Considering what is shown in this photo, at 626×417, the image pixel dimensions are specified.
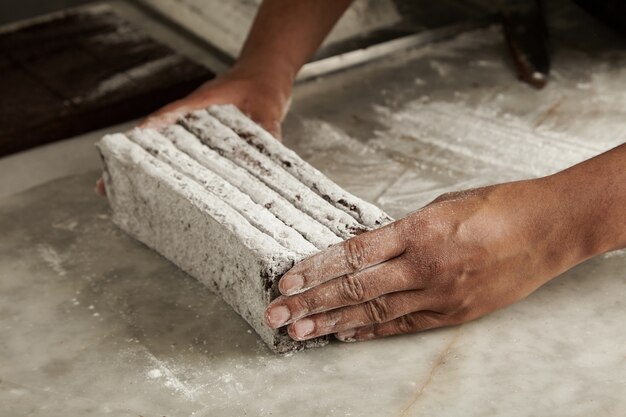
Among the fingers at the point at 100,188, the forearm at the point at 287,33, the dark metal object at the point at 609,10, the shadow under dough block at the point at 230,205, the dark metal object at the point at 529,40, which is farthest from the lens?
the dark metal object at the point at 609,10

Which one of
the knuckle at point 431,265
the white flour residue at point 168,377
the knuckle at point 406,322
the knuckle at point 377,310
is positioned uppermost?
the knuckle at point 431,265

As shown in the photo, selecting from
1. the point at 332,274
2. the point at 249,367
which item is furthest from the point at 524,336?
the point at 249,367

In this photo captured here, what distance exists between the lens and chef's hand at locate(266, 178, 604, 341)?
2076mm

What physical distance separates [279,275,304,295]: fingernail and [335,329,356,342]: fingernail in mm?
216

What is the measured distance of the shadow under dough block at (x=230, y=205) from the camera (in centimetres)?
219

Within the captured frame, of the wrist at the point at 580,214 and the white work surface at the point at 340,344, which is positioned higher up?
the wrist at the point at 580,214

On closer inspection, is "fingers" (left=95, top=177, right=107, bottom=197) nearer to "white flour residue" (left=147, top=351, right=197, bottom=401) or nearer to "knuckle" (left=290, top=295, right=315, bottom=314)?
"white flour residue" (left=147, top=351, right=197, bottom=401)

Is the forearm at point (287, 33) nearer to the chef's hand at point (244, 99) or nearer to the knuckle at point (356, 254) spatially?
the chef's hand at point (244, 99)

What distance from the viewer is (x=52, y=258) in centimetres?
264

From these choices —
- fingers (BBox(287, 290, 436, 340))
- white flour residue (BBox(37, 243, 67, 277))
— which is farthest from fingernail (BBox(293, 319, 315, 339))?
white flour residue (BBox(37, 243, 67, 277))

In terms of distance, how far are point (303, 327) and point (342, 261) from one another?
0.19 m

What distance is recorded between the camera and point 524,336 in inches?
87.7

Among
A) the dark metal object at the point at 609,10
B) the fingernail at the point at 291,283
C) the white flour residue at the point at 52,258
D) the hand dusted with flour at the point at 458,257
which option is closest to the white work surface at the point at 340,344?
the white flour residue at the point at 52,258

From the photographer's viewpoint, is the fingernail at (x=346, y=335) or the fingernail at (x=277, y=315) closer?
the fingernail at (x=277, y=315)
